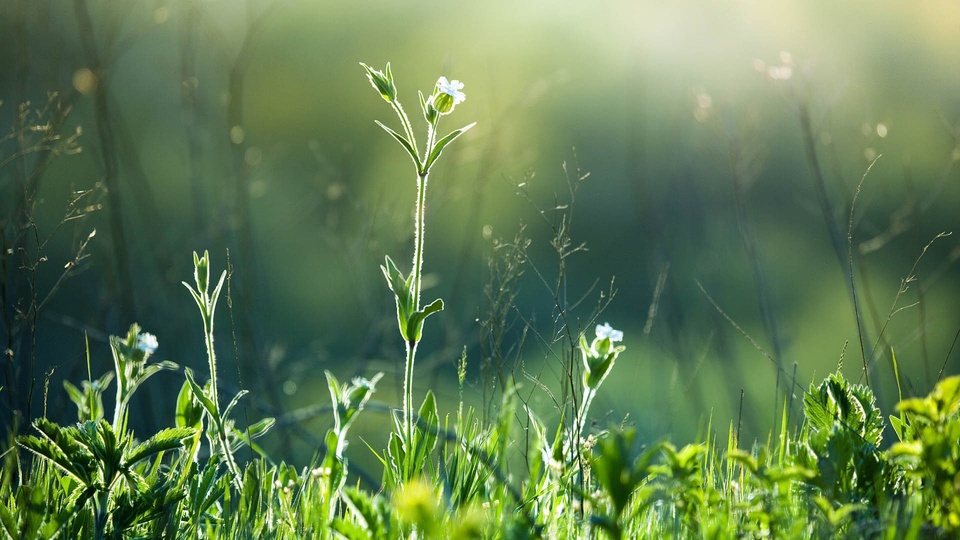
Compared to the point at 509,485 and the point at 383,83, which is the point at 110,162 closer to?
the point at 383,83

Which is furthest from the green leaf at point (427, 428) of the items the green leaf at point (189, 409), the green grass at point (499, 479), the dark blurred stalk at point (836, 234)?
the dark blurred stalk at point (836, 234)

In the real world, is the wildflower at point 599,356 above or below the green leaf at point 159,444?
above

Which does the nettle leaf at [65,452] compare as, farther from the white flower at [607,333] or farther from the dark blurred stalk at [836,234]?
the dark blurred stalk at [836,234]

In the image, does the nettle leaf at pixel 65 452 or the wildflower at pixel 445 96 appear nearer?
the nettle leaf at pixel 65 452

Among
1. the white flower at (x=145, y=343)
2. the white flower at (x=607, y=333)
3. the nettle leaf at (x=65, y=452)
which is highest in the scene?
the white flower at (x=607, y=333)

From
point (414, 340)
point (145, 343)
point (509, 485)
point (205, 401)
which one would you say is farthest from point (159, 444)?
point (509, 485)

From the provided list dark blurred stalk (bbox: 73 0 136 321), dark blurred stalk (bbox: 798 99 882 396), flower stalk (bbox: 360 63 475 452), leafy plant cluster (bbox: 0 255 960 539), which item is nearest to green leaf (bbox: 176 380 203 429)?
leafy plant cluster (bbox: 0 255 960 539)

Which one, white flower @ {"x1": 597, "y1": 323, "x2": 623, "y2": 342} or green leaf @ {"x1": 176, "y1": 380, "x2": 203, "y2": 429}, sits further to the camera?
green leaf @ {"x1": 176, "y1": 380, "x2": 203, "y2": 429}

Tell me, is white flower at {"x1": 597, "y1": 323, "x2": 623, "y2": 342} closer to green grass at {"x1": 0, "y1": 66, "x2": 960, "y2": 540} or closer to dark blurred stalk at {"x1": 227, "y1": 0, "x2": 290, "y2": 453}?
green grass at {"x1": 0, "y1": 66, "x2": 960, "y2": 540}

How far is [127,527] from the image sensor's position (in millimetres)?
1177

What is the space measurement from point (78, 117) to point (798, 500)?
3906mm

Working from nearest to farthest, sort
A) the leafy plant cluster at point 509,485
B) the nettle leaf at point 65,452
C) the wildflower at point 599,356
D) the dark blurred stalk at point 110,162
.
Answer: the leafy plant cluster at point 509,485
the nettle leaf at point 65,452
the wildflower at point 599,356
the dark blurred stalk at point 110,162

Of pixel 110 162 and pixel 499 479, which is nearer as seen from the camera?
pixel 499 479

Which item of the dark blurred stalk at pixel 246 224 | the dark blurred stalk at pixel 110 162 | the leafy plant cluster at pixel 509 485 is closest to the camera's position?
the leafy plant cluster at pixel 509 485
